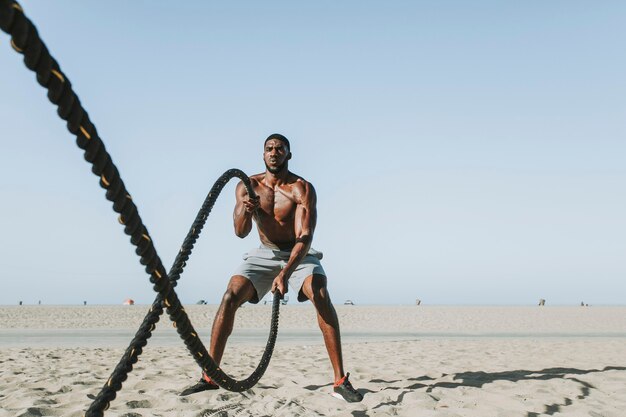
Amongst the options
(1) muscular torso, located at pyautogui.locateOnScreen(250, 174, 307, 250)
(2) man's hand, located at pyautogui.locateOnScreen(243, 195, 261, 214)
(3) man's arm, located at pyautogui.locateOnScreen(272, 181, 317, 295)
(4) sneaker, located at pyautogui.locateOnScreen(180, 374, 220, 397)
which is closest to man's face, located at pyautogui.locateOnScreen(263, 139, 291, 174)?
(1) muscular torso, located at pyautogui.locateOnScreen(250, 174, 307, 250)

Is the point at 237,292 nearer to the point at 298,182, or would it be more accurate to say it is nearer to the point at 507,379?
the point at 298,182

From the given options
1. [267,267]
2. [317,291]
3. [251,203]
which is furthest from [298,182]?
[317,291]

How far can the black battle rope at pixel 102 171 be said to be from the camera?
116cm

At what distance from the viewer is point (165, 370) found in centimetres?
546

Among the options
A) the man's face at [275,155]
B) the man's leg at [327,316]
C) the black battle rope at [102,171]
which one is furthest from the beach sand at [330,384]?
the man's face at [275,155]

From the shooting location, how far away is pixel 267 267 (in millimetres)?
4520

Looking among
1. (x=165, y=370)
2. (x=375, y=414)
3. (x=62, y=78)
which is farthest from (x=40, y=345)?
(x=62, y=78)

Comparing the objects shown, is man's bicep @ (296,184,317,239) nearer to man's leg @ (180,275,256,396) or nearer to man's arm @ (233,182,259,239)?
man's arm @ (233,182,259,239)

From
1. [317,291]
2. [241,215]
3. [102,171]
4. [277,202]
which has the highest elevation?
[277,202]

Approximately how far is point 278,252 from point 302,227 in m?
0.37

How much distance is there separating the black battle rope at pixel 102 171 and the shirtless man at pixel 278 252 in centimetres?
159

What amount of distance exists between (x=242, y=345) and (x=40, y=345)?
3362 millimetres

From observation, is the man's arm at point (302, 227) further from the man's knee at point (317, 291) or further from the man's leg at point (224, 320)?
the man's leg at point (224, 320)

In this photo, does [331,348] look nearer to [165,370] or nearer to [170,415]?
[170,415]
